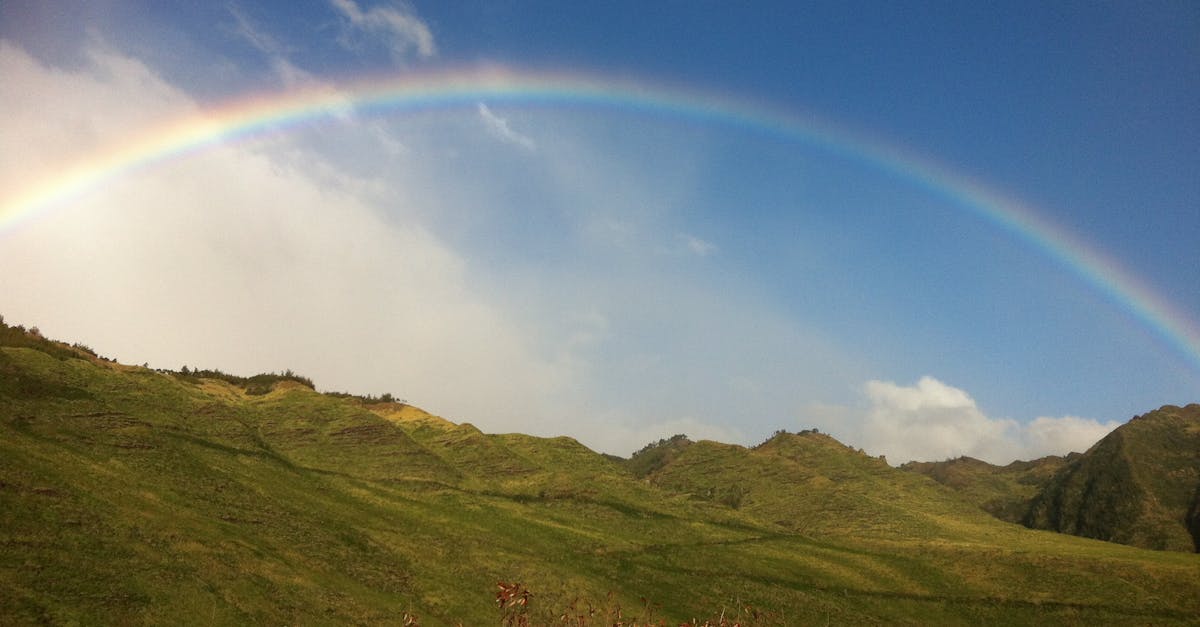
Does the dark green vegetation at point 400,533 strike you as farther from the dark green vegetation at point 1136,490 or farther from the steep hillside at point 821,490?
the dark green vegetation at point 1136,490

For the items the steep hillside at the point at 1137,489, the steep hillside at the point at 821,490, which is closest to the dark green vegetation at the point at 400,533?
the steep hillside at the point at 821,490

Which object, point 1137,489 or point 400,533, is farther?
point 1137,489

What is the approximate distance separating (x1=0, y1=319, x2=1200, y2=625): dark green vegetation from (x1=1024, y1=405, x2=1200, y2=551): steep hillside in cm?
3472

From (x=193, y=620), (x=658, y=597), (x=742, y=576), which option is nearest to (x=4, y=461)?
(x=193, y=620)

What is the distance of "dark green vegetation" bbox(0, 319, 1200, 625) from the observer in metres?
34.9

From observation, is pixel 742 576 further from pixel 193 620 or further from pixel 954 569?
pixel 193 620

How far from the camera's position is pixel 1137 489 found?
14550cm

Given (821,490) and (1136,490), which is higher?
(1136,490)

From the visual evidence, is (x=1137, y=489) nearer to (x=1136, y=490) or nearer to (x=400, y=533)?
(x=1136, y=490)

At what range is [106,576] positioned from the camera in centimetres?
3155

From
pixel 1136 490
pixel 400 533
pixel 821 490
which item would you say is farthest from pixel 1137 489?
pixel 400 533

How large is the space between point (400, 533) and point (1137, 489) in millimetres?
159659

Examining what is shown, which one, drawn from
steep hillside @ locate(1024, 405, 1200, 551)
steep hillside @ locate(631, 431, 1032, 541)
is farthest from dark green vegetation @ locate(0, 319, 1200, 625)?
steep hillside @ locate(1024, 405, 1200, 551)

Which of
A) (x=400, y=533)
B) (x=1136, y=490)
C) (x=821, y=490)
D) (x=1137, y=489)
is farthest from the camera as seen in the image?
(x=1137, y=489)
